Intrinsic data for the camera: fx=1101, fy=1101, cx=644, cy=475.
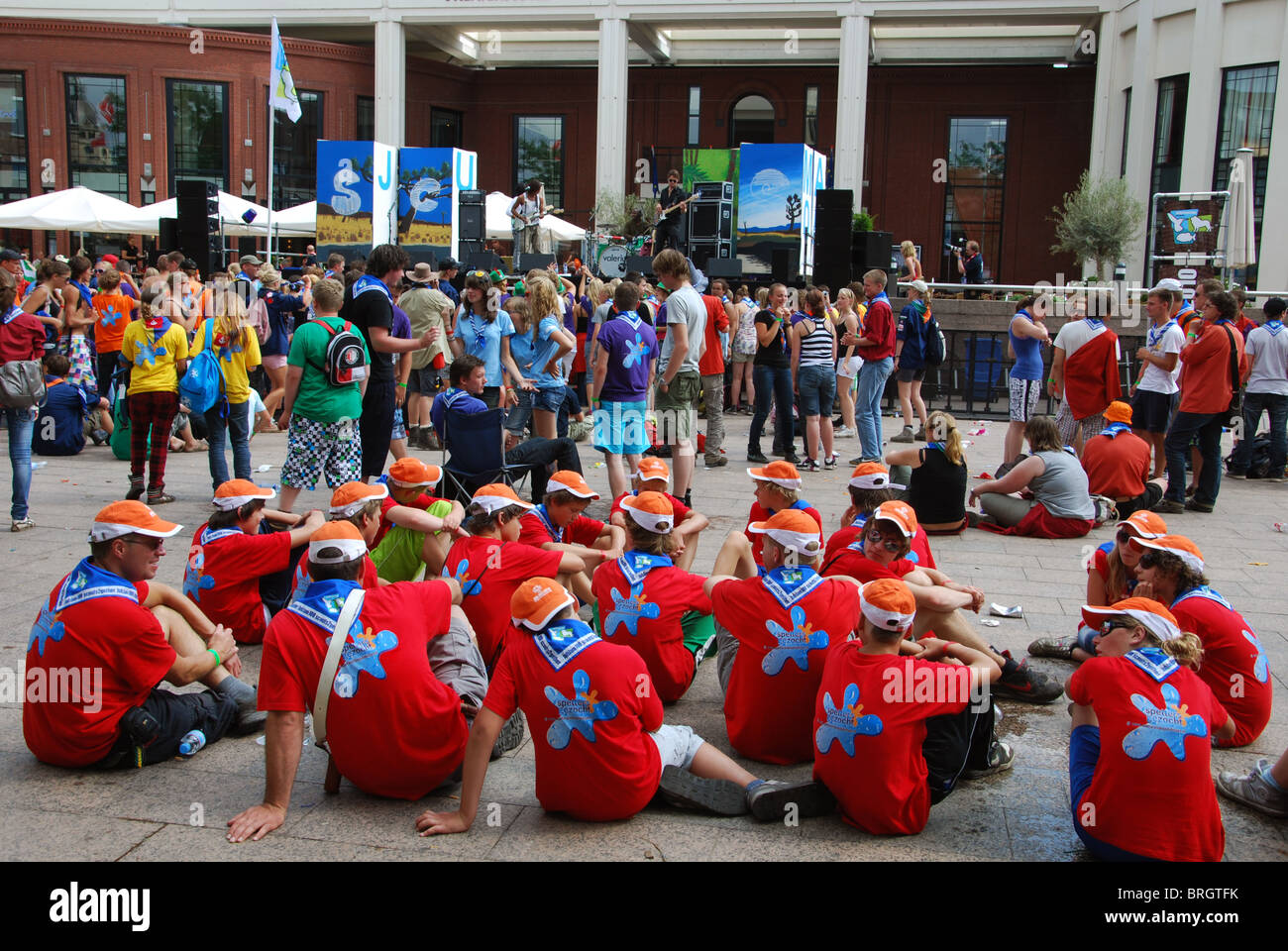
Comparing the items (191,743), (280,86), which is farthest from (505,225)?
(191,743)

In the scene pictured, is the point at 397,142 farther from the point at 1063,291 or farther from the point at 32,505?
the point at 32,505

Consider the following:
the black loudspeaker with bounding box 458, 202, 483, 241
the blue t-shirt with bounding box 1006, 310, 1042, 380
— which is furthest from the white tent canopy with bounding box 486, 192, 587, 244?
the blue t-shirt with bounding box 1006, 310, 1042, 380

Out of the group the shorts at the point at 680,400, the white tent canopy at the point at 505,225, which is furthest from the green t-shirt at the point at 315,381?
the white tent canopy at the point at 505,225

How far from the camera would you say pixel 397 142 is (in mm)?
33562

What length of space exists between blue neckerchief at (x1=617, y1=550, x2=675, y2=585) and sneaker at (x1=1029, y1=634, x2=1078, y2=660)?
2233 millimetres

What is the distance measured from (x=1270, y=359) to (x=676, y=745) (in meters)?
8.79

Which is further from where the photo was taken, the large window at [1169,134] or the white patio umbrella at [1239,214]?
the large window at [1169,134]

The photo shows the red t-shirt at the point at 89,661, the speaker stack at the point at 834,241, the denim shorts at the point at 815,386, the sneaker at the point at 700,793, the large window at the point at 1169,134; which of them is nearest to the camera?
the sneaker at the point at 700,793

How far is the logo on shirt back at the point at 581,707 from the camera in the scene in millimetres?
3559

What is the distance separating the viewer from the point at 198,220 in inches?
587

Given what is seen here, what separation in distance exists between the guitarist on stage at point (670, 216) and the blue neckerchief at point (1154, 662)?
17129 millimetres

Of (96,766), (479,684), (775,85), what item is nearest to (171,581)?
(96,766)

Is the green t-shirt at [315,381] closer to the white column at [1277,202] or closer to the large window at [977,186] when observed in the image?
the white column at [1277,202]

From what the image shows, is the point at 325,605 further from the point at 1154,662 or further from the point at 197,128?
the point at 197,128
